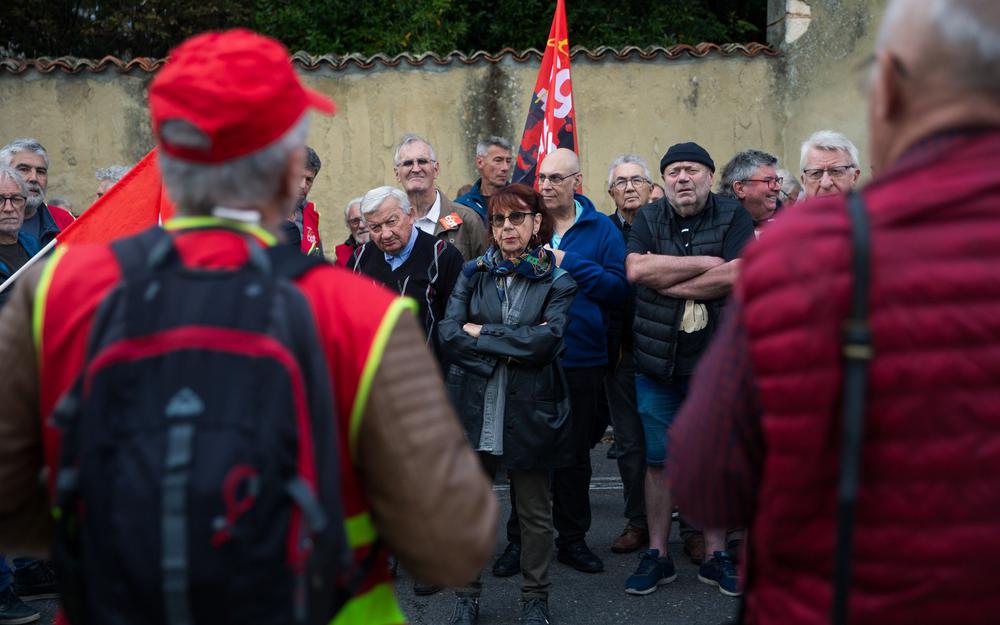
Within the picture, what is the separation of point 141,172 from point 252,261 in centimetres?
328

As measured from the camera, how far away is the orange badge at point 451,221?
665 cm

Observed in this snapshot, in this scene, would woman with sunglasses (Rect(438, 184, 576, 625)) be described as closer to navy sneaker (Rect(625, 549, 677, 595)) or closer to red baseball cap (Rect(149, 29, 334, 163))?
navy sneaker (Rect(625, 549, 677, 595))

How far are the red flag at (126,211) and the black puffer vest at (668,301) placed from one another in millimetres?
2197

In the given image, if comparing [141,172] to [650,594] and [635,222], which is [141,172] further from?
[650,594]

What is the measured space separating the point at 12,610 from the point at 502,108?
330 inches

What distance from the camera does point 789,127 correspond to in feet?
41.5

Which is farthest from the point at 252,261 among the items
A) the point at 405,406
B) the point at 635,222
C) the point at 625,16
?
the point at 625,16

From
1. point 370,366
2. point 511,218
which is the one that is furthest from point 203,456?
point 511,218

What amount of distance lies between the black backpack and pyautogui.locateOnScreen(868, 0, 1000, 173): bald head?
930 millimetres

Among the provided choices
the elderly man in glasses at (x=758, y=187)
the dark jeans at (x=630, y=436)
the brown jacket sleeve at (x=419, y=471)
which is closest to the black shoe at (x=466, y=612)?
the dark jeans at (x=630, y=436)

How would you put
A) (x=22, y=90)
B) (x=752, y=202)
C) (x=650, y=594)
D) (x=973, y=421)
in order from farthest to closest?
(x=22, y=90)
(x=752, y=202)
(x=650, y=594)
(x=973, y=421)

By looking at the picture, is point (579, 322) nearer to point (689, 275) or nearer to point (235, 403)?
point (689, 275)

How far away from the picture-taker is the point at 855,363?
160 centimetres

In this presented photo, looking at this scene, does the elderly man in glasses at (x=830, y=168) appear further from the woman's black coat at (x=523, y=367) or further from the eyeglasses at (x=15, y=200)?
the eyeglasses at (x=15, y=200)
